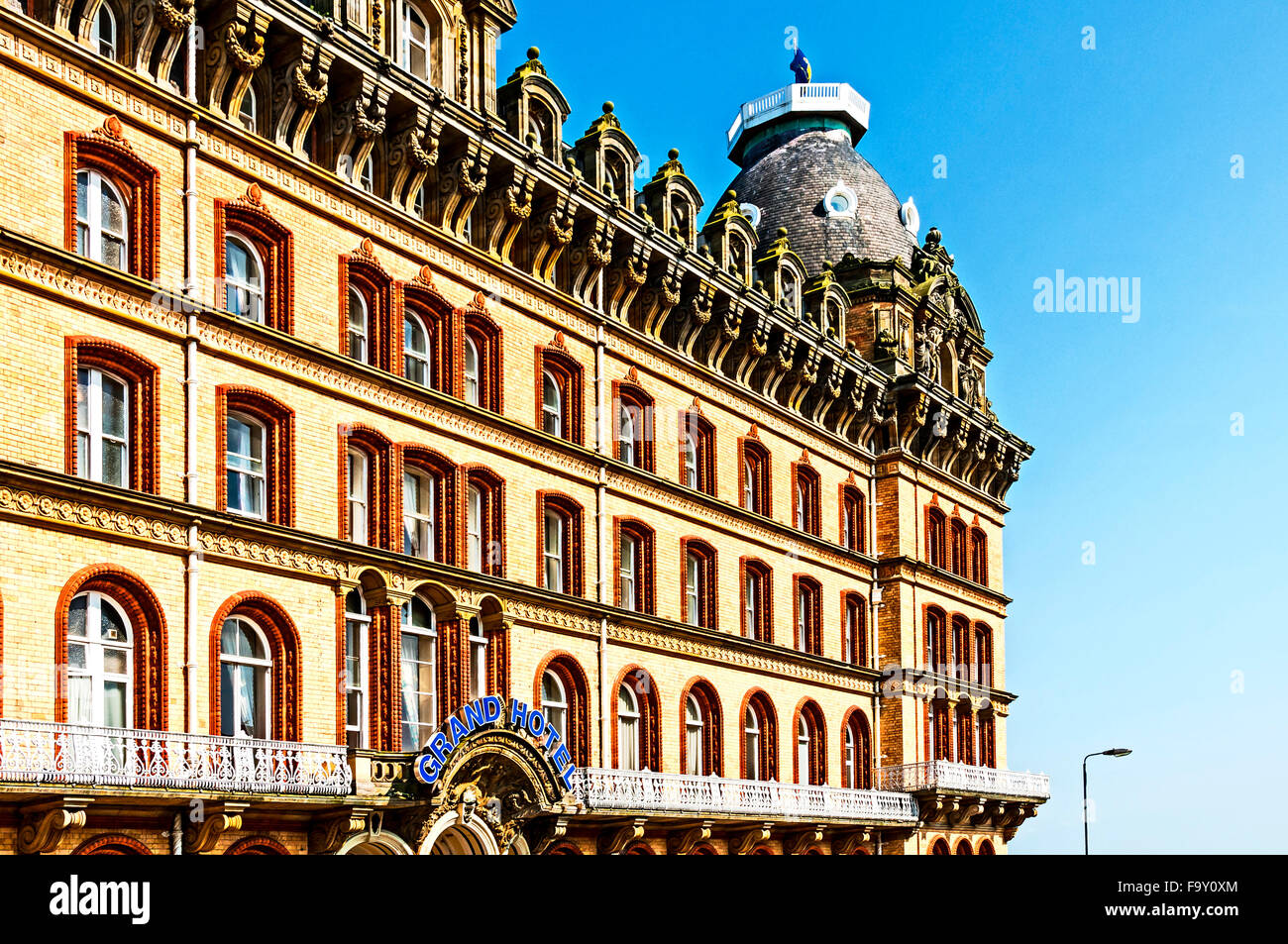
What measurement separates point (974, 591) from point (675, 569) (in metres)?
20.7

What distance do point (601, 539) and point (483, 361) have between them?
5.64 m

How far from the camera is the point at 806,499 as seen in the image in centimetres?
5019

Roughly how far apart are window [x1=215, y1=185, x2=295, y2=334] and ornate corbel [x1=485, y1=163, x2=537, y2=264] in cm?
656

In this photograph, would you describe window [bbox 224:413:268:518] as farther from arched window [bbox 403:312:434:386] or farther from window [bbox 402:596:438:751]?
arched window [bbox 403:312:434:386]

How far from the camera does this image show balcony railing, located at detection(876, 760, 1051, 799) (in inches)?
2010

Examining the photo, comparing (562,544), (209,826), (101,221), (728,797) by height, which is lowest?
Result: (728,797)

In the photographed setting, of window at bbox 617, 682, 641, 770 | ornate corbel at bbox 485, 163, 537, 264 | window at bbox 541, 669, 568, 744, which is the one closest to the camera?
ornate corbel at bbox 485, 163, 537, 264

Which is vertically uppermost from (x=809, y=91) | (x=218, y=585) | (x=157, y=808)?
(x=809, y=91)

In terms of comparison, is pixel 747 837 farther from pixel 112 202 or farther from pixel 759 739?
pixel 112 202

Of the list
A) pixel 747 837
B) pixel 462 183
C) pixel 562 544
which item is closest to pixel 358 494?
pixel 562 544

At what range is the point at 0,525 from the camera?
24.8 meters

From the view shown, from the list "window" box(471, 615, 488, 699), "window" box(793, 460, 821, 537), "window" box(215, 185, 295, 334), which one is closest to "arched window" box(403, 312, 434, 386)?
"window" box(215, 185, 295, 334)
